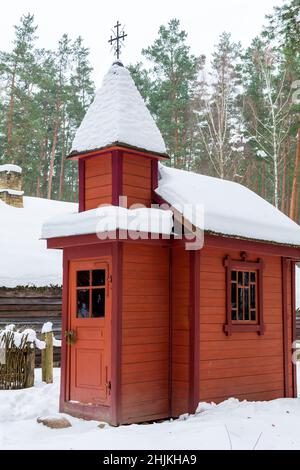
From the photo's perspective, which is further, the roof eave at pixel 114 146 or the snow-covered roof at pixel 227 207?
the snow-covered roof at pixel 227 207

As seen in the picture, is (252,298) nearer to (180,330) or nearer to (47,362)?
(180,330)

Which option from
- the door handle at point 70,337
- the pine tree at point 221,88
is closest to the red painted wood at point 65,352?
the door handle at point 70,337

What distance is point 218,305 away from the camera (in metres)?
8.82

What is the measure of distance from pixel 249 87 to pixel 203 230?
2336 centimetres

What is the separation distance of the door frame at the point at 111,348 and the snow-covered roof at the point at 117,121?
1.56 m

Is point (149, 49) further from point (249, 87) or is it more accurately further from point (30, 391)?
point (30, 391)

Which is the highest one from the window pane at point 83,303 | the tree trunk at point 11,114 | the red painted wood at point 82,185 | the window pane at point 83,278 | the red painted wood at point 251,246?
the tree trunk at point 11,114

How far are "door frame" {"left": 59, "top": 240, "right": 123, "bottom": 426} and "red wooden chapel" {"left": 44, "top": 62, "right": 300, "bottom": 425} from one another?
0.01 metres

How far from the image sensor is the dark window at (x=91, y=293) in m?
8.20

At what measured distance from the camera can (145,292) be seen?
8.33m

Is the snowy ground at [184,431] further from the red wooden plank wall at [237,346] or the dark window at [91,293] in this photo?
the dark window at [91,293]

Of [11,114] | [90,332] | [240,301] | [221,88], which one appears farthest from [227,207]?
[11,114]

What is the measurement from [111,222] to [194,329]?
203cm

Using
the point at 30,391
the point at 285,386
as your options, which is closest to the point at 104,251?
the point at 30,391
